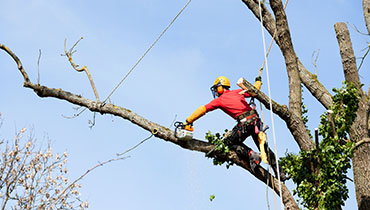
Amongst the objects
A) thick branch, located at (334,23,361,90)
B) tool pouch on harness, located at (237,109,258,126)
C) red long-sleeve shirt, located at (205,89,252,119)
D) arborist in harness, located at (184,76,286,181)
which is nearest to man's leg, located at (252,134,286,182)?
arborist in harness, located at (184,76,286,181)

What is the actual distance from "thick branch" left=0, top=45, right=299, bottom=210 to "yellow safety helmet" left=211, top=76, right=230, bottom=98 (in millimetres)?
770

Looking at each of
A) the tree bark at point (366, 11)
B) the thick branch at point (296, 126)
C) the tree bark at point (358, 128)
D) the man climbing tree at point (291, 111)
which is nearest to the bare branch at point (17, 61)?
the man climbing tree at point (291, 111)

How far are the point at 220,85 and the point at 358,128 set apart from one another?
7.37 ft

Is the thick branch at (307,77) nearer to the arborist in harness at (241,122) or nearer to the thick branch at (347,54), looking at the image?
the thick branch at (347,54)

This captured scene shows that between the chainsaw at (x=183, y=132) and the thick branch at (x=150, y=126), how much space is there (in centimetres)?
10

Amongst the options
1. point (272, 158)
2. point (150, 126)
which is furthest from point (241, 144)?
point (150, 126)

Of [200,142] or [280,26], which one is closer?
[200,142]

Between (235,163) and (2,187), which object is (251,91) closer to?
(235,163)

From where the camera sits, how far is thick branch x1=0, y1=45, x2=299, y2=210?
6.82 metres

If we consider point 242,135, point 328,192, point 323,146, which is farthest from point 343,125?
point 242,135

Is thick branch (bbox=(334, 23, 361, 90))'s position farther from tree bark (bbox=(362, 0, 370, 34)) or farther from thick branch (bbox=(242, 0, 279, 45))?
thick branch (bbox=(242, 0, 279, 45))

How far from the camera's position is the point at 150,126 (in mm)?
6910

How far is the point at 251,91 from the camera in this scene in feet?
22.1

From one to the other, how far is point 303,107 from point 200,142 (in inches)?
69.8
